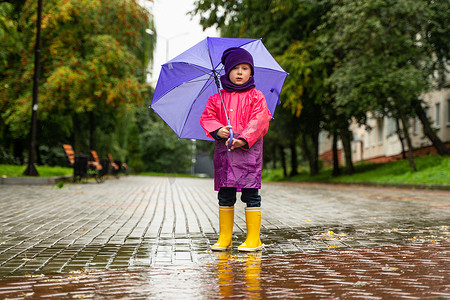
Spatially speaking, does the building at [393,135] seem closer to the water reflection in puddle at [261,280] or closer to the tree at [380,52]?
the tree at [380,52]

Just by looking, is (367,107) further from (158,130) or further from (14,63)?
(158,130)

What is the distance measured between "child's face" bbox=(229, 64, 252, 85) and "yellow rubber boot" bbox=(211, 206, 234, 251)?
1.19 m

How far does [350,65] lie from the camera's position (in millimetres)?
22922

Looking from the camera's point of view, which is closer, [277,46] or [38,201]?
[38,201]

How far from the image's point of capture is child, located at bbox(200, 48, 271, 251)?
5.16 meters

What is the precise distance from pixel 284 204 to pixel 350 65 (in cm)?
1281

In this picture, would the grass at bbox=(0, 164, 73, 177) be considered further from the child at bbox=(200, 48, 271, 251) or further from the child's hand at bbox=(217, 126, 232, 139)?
the child's hand at bbox=(217, 126, 232, 139)

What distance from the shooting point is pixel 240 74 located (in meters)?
5.33

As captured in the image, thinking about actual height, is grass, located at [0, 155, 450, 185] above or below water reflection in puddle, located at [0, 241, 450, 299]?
above

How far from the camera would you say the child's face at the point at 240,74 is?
532 centimetres

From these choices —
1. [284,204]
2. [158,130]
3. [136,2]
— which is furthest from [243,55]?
[158,130]

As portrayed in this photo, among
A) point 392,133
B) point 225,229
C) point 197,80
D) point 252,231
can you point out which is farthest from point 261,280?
point 392,133

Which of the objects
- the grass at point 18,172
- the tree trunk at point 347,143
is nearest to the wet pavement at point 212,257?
the grass at point 18,172

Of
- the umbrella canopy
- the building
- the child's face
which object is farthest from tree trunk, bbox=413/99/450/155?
the child's face
